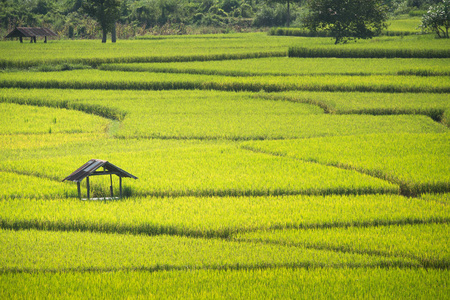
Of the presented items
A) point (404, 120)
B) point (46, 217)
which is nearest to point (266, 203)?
point (46, 217)

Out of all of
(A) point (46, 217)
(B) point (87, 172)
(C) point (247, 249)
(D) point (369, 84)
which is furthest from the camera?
(D) point (369, 84)

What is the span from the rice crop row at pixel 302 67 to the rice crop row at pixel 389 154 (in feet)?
33.1

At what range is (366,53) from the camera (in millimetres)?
28266

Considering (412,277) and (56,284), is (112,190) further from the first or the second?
(412,277)

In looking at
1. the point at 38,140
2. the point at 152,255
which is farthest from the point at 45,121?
the point at 152,255

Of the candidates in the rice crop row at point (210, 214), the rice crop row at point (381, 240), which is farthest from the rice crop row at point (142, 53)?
the rice crop row at point (381, 240)

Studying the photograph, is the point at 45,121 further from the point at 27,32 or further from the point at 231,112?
the point at 27,32

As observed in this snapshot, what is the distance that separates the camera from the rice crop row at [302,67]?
22.4 metres

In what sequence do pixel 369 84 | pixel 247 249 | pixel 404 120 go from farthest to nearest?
1. pixel 369 84
2. pixel 404 120
3. pixel 247 249

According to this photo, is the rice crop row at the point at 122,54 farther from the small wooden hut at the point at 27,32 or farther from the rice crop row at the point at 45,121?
the rice crop row at the point at 45,121

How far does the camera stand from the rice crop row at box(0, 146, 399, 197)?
9.10 m

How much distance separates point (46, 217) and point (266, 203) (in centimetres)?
340

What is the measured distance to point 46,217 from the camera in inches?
304

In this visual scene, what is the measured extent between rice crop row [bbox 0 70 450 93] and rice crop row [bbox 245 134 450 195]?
7.35 m
